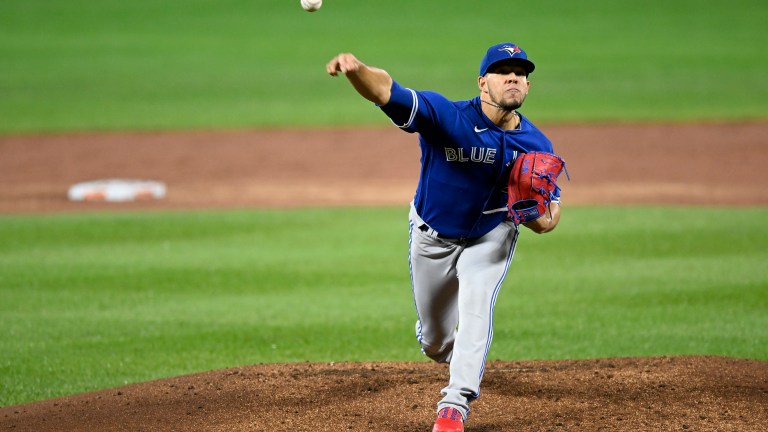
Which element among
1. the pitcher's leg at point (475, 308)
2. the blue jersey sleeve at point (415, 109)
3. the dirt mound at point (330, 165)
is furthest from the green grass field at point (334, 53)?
the blue jersey sleeve at point (415, 109)

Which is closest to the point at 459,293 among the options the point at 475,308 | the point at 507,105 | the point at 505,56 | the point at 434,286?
the point at 475,308

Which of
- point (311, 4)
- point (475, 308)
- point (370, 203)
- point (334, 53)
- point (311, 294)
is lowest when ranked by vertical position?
point (311, 294)

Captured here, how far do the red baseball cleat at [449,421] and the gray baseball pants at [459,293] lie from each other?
34 mm

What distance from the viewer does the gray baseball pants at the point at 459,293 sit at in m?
5.75

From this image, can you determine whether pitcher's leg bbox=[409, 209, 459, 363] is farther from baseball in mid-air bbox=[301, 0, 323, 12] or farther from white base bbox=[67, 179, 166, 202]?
white base bbox=[67, 179, 166, 202]

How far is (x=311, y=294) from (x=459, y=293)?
456cm

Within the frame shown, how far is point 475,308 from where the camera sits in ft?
19.3

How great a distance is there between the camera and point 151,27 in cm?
3859

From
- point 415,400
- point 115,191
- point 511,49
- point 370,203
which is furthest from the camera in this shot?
point 115,191

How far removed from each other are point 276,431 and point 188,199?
10883 mm

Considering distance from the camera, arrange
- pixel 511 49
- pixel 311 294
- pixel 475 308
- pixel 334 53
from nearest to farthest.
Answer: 1. pixel 475 308
2. pixel 511 49
3. pixel 311 294
4. pixel 334 53

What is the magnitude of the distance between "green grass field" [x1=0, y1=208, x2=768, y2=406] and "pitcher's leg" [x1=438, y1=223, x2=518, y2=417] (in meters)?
2.35

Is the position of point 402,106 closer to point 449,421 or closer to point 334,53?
point 449,421

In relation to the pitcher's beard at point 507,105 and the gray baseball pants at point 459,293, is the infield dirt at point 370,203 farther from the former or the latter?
the pitcher's beard at point 507,105
